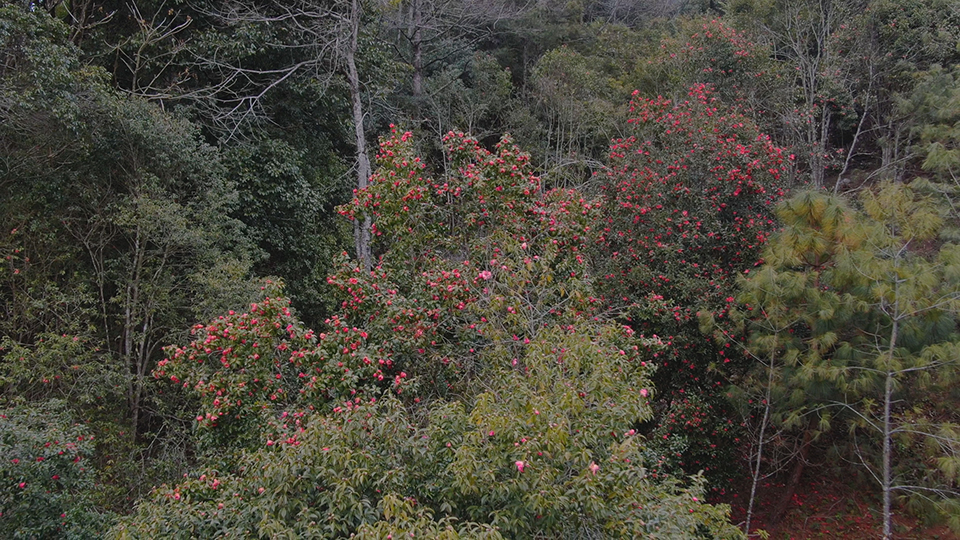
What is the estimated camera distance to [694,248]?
8.00 metres

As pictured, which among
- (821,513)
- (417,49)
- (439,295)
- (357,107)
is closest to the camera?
(439,295)

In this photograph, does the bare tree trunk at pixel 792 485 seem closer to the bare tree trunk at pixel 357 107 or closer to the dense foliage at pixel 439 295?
the dense foliage at pixel 439 295

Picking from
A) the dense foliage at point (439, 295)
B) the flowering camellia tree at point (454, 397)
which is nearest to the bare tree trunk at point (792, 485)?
the dense foliage at point (439, 295)

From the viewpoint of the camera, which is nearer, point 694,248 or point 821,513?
point 694,248

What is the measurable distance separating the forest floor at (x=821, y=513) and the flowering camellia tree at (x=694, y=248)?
1179 millimetres

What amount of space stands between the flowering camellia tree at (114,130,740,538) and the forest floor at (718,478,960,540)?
435 cm

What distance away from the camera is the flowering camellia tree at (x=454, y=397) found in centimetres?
338

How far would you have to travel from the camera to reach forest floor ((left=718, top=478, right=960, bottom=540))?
7.86m

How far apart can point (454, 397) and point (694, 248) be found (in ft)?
14.4

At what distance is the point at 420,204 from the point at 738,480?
6.58m

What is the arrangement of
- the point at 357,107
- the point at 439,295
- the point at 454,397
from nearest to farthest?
the point at 454,397 → the point at 439,295 → the point at 357,107

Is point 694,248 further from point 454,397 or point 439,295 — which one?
point 454,397

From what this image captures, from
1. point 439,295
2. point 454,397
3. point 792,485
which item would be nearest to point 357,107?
point 439,295

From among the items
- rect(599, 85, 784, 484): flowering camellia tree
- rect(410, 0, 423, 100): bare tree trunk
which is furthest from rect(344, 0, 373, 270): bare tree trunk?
rect(410, 0, 423, 100): bare tree trunk
